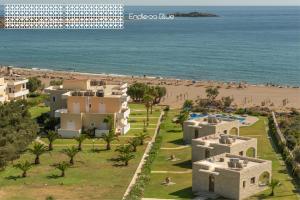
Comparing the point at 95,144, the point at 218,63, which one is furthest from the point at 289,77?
the point at 95,144

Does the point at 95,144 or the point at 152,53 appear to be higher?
the point at 152,53

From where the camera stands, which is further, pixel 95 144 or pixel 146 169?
pixel 95 144

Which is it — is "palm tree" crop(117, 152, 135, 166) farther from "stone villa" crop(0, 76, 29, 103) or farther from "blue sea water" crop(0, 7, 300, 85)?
"blue sea water" crop(0, 7, 300, 85)

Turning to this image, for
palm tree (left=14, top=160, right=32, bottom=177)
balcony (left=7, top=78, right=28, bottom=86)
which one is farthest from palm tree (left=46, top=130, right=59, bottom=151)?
balcony (left=7, top=78, right=28, bottom=86)

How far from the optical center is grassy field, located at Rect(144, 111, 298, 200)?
1316 inches

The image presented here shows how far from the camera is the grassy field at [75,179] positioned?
33.2 metres

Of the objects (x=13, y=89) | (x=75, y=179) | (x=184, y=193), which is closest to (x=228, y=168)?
(x=184, y=193)

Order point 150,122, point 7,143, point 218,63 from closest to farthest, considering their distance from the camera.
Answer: point 7,143
point 150,122
point 218,63

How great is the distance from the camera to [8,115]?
47.6 meters

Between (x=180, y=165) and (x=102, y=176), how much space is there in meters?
6.09

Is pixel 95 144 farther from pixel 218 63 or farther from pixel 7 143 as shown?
pixel 218 63

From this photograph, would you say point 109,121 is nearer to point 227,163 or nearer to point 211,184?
point 227,163

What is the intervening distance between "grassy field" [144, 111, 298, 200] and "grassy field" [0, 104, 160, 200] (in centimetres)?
182

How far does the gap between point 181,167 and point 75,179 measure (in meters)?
7.77
